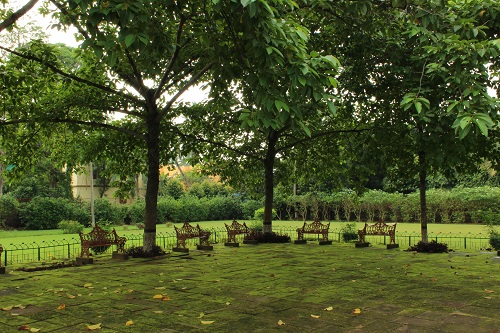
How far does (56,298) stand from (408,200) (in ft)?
91.8

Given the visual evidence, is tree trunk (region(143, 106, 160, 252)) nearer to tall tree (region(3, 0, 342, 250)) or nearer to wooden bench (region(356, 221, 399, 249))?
tall tree (region(3, 0, 342, 250))

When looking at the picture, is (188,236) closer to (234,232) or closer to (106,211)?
(234,232)

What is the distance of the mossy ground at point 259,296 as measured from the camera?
220 inches

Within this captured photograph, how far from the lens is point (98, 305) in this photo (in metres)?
6.69

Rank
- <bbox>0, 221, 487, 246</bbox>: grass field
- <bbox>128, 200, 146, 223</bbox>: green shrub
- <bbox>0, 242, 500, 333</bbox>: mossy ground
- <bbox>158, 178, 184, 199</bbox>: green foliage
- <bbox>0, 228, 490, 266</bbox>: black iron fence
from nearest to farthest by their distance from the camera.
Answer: <bbox>0, 242, 500, 333</bbox>: mossy ground, <bbox>0, 228, 490, 266</bbox>: black iron fence, <bbox>0, 221, 487, 246</bbox>: grass field, <bbox>128, 200, 146, 223</bbox>: green shrub, <bbox>158, 178, 184, 199</bbox>: green foliage

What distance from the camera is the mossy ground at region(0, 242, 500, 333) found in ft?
18.3

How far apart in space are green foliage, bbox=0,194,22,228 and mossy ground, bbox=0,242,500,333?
2046 cm

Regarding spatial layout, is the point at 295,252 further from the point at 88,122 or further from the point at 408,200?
the point at 408,200

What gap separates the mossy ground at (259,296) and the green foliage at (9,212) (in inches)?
805

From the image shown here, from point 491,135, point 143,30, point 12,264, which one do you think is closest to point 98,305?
point 143,30

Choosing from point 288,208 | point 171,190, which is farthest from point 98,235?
point 171,190

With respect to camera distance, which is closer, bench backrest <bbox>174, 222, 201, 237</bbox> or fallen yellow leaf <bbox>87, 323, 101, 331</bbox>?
fallen yellow leaf <bbox>87, 323, 101, 331</bbox>

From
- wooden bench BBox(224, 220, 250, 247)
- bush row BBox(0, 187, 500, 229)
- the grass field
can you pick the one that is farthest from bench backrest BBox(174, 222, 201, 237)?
bush row BBox(0, 187, 500, 229)

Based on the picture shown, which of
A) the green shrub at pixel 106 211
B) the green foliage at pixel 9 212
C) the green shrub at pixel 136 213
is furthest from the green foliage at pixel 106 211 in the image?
the green foliage at pixel 9 212
